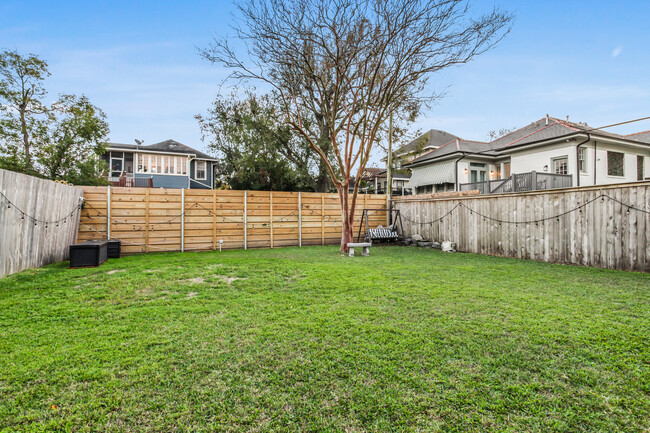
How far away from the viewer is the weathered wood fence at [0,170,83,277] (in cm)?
487

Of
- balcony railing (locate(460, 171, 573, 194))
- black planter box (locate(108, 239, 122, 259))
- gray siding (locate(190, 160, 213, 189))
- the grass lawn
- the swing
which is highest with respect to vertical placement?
gray siding (locate(190, 160, 213, 189))

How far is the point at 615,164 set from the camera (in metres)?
13.7

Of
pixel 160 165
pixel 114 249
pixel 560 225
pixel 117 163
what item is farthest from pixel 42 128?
pixel 560 225

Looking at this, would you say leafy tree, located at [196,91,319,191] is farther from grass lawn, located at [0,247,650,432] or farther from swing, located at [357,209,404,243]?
grass lawn, located at [0,247,650,432]

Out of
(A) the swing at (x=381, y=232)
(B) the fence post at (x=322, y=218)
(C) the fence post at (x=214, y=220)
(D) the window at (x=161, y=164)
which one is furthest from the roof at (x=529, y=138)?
(D) the window at (x=161, y=164)

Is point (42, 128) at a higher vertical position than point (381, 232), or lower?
higher

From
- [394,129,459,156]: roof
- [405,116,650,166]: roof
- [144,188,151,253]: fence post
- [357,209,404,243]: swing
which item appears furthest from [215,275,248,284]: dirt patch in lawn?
[405,116,650,166]: roof

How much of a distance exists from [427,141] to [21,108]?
21.5 meters

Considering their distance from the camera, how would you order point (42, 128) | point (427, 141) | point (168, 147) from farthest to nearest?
point (168, 147)
point (427, 141)
point (42, 128)

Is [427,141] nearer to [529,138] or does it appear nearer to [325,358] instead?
[529,138]

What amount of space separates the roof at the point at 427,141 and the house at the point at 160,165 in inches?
552

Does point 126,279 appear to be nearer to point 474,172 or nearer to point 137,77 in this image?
point 137,77

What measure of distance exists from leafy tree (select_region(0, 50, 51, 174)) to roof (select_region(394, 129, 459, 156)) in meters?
18.2

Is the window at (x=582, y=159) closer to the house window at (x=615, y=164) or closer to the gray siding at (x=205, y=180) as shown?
the house window at (x=615, y=164)
